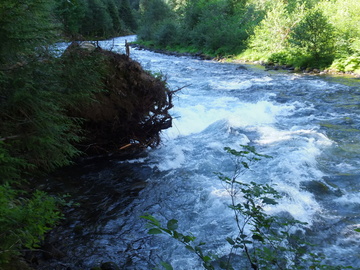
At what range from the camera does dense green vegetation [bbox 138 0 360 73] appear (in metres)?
19.2

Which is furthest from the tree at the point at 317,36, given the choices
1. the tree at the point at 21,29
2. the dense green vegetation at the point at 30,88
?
the tree at the point at 21,29

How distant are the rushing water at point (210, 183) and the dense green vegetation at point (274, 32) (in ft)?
32.7

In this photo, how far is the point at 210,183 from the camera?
582cm

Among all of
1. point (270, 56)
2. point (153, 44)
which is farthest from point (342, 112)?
point (153, 44)

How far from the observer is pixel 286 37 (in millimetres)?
24656

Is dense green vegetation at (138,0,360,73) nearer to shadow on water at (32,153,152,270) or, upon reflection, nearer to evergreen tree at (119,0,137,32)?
evergreen tree at (119,0,137,32)

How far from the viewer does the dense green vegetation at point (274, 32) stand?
19203 mm

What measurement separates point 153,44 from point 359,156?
41730mm

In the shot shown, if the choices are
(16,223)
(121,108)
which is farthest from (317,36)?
(16,223)

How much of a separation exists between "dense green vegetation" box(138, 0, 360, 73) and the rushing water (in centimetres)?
997

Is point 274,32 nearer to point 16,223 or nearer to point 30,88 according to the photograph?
point 30,88

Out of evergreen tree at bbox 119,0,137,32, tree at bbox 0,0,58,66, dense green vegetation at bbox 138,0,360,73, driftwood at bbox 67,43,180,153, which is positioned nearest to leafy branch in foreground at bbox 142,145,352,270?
tree at bbox 0,0,58,66

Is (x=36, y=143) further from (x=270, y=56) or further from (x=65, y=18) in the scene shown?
(x=270, y=56)

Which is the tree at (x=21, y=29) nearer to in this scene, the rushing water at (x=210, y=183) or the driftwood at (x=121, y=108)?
the driftwood at (x=121, y=108)
